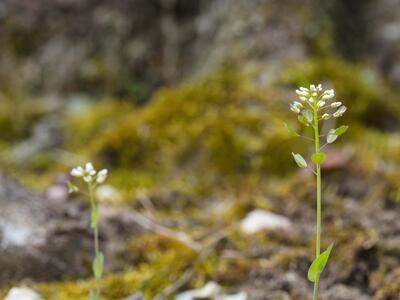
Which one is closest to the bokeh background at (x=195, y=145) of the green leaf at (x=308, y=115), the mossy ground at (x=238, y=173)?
the mossy ground at (x=238, y=173)

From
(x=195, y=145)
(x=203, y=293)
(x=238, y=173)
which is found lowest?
(x=203, y=293)

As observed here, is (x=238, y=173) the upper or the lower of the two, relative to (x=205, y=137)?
lower

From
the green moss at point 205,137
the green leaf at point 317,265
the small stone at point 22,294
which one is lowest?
the green leaf at point 317,265

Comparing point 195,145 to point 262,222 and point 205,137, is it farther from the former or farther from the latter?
point 262,222

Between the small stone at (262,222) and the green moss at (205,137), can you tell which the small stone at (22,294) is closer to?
the small stone at (262,222)

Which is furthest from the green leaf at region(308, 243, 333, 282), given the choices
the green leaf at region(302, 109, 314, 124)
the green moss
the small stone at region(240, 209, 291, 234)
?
the green moss

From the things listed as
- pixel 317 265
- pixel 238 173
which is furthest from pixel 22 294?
pixel 238 173

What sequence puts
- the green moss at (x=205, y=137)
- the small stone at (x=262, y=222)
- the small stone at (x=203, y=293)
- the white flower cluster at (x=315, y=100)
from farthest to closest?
the green moss at (x=205, y=137) → the small stone at (x=262, y=222) → the small stone at (x=203, y=293) → the white flower cluster at (x=315, y=100)

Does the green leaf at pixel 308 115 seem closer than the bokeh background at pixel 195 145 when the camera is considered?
Yes

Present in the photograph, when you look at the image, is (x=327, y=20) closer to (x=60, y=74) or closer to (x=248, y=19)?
(x=248, y=19)
